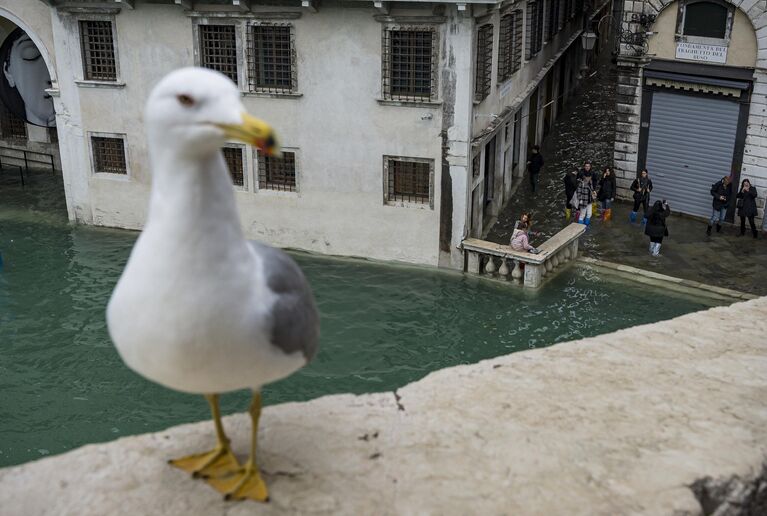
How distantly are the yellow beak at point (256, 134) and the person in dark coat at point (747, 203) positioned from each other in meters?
23.1

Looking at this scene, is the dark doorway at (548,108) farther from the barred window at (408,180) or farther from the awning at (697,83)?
the barred window at (408,180)

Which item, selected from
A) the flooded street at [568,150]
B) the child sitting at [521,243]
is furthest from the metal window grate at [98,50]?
the child sitting at [521,243]

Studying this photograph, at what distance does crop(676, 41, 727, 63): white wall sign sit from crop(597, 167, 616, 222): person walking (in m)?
3.96

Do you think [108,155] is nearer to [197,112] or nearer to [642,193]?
[642,193]

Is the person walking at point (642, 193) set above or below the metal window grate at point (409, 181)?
below

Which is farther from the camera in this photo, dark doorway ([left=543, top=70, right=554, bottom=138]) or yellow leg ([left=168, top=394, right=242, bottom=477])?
dark doorway ([left=543, top=70, right=554, bottom=138])

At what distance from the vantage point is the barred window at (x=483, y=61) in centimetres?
2295

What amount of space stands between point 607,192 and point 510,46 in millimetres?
5242

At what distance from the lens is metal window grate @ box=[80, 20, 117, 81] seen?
24906mm

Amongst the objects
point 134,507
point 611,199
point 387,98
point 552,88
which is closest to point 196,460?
point 134,507

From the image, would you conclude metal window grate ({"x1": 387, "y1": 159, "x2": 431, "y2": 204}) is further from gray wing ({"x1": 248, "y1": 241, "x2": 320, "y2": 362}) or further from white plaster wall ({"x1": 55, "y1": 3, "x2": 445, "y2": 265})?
gray wing ({"x1": 248, "y1": 241, "x2": 320, "y2": 362})

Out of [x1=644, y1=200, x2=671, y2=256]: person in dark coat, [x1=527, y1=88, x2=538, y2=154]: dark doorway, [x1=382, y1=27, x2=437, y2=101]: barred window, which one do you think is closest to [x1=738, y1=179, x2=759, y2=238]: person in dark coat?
[x1=644, y1=200, x2=671, y2=256]: person in dark coat

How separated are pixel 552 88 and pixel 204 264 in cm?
3452

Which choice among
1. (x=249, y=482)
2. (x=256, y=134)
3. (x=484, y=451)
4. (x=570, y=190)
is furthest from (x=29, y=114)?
(x=256, y=134)
